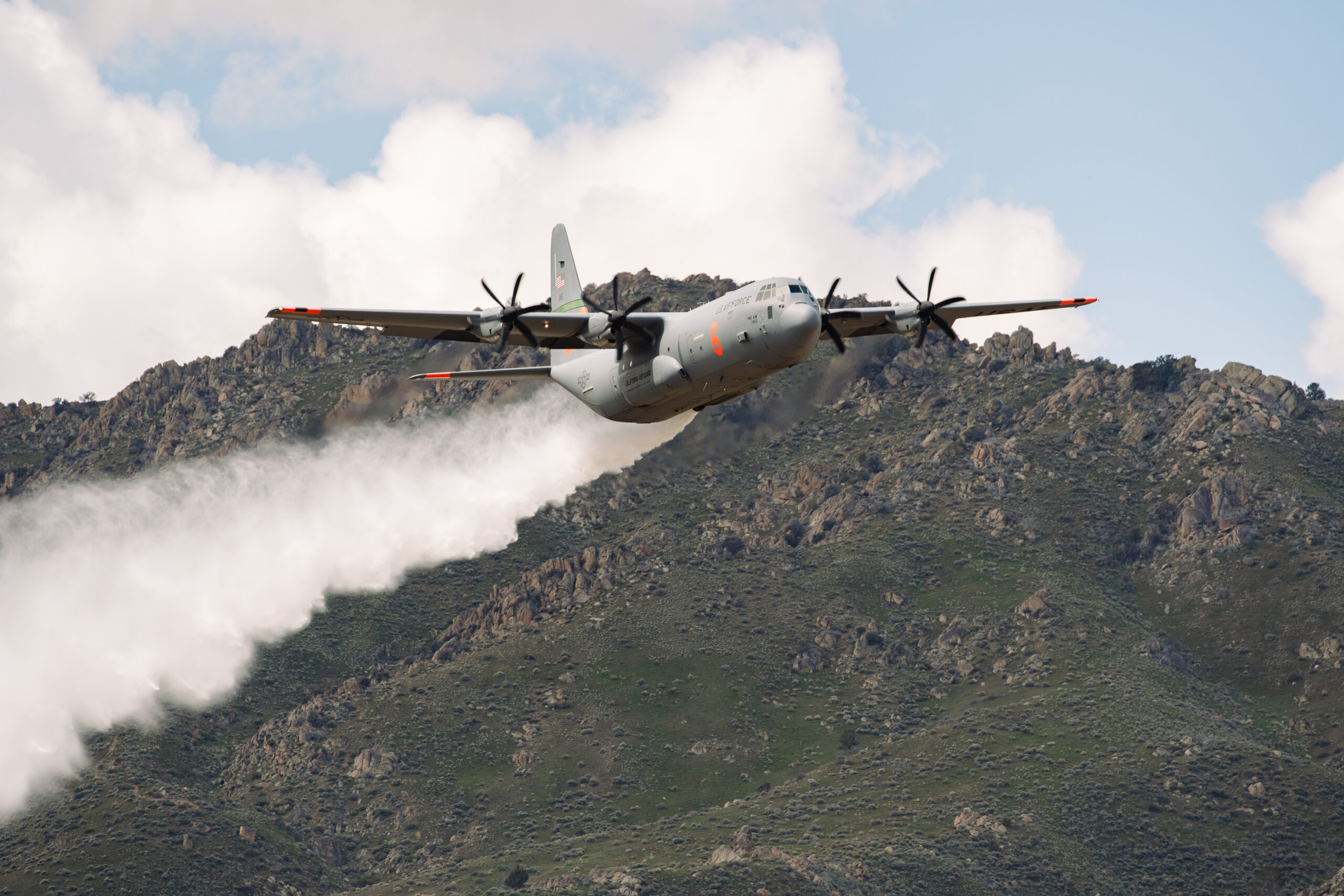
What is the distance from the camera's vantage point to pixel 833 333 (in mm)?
47844

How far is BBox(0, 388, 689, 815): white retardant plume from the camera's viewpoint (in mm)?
118375

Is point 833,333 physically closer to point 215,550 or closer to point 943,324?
point 943,324

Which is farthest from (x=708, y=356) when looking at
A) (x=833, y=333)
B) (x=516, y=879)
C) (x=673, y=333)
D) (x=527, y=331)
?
(x=516, y=879)

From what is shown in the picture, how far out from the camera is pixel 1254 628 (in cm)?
12212

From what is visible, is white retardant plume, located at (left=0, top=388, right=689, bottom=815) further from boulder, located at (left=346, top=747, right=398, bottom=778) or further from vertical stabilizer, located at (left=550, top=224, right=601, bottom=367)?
vertical stabilizer, located at (left=550, top=224, right=601, bottom=367)

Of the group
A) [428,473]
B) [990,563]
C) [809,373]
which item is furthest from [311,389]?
[990,563]

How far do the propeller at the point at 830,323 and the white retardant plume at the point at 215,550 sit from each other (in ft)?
199

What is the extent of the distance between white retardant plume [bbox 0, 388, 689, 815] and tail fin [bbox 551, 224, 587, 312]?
158 feet

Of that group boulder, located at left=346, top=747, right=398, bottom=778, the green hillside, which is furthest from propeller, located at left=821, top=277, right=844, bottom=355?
boulder, located at left=346, top=747, right=398, bottom=778

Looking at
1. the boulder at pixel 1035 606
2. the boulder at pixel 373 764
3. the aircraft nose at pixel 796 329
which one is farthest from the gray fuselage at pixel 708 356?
the boulder at pixel 1035 606

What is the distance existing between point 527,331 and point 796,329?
9275mm

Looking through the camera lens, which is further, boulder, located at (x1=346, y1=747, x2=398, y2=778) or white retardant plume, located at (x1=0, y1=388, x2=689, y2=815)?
white retardant plume, located at (x1=0, y1=388, x2=689, y2=815)

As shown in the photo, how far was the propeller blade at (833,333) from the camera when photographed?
4709 centimetres

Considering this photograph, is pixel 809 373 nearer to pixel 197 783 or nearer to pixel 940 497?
pixel 940 497
